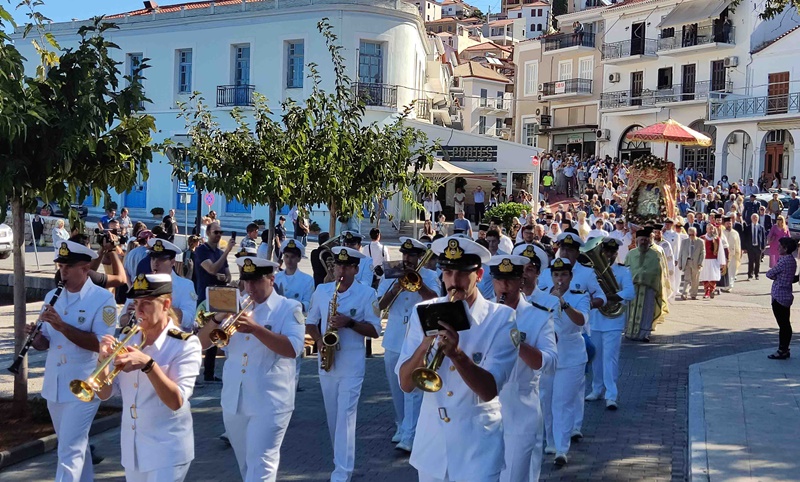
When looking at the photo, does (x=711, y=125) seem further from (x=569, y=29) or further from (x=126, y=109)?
(x=126, y=109)

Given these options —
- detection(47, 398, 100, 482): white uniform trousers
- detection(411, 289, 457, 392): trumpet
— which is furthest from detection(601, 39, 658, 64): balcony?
detection(411, 289, 457, 392): trumpet

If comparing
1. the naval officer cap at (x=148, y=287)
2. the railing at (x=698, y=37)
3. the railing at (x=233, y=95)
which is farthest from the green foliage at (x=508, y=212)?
the naval officer cap at (x=148, y=287)

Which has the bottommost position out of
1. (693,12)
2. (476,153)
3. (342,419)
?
(342,419)

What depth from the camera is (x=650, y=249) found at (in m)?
15.6

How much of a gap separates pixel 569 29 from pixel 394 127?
49.1 metres

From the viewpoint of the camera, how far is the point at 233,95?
3800 centimetres

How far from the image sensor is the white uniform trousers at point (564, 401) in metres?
8.55

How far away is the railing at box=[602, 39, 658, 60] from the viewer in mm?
52750

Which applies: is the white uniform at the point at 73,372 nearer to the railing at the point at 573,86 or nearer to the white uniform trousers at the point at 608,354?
the white uniform trousers at the point at 608,354

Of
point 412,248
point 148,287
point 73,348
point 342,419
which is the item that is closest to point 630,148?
point 412,248

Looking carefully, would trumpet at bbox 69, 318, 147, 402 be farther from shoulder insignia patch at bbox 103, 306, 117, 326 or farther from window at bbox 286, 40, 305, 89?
window at bbox 286, 40, 305, 89

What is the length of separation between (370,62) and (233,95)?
5.95m

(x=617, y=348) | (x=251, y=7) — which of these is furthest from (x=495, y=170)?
(x=617, y=348)

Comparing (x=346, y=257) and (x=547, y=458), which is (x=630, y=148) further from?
(x=346, y=257)
